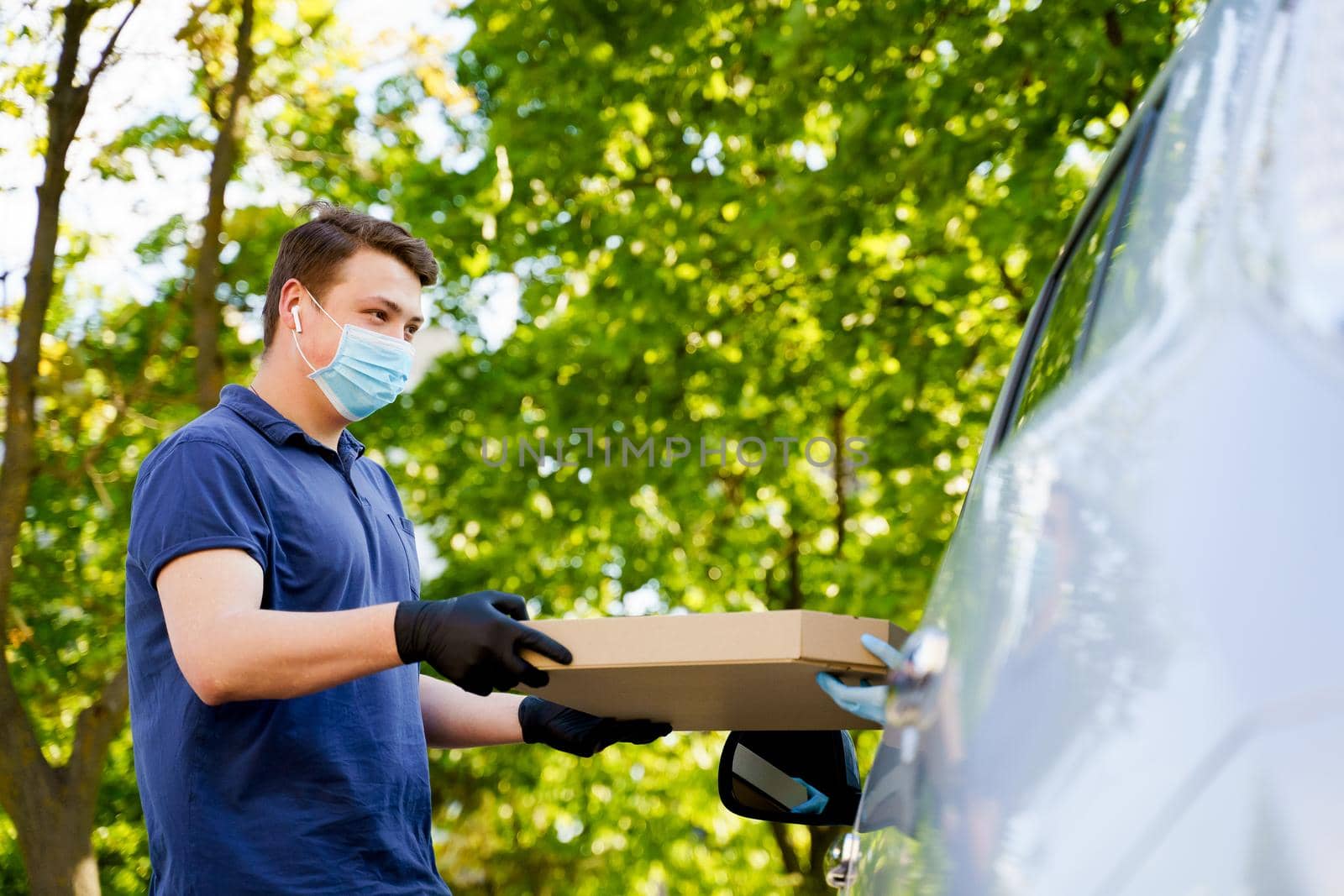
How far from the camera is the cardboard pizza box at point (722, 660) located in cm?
150

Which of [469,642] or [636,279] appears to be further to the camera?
[636,279]

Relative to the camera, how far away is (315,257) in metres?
2.56

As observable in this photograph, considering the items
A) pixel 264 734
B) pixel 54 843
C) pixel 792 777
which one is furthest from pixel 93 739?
pixel 792 777

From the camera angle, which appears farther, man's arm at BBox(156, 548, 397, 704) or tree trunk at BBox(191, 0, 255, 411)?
tree trunk at BBox(191, 0, 255, 411)

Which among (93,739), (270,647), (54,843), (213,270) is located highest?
(213,270)

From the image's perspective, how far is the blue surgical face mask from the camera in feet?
8.23

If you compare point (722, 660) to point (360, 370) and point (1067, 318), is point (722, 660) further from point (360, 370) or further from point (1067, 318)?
point (360, 370)

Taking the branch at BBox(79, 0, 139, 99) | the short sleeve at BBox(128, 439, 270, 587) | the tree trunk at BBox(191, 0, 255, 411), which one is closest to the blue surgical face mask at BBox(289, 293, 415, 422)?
the short sleeve at BBox(128, 439, 270, 587)

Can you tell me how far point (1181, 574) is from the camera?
0.87 m

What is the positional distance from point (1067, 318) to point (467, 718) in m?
1.64

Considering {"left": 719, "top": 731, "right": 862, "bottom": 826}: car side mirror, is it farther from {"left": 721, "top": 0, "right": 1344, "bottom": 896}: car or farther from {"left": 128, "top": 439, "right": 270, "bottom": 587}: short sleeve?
{"left": 721, "top": 0, "right": 1344, "bottom": 896}: car

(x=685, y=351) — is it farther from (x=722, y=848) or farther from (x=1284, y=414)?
(x=1284, y=414)

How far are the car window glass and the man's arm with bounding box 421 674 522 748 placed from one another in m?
1.44

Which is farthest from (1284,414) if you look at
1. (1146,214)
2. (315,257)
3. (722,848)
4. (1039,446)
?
(722,848)
